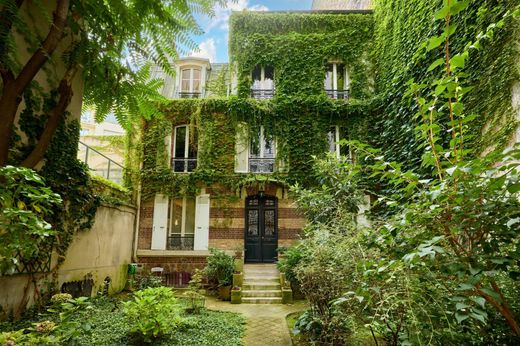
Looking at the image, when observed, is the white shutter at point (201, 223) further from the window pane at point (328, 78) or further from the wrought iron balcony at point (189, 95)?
the window pane at point (328, 78)

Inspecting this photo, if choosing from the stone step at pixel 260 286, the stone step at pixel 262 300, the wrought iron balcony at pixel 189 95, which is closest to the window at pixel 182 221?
the stone step at pixel 260 286

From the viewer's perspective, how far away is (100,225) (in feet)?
29.2

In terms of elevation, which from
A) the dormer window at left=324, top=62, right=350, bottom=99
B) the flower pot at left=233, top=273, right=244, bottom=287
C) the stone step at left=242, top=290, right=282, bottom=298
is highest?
the dormer window at left=324, top=62, right=350, bottom=99

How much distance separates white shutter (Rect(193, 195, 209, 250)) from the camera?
11.8m

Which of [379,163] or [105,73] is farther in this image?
[105,73]

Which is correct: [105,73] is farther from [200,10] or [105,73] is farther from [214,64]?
[214,64]

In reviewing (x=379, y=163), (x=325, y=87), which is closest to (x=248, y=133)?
(x=325, y=87)

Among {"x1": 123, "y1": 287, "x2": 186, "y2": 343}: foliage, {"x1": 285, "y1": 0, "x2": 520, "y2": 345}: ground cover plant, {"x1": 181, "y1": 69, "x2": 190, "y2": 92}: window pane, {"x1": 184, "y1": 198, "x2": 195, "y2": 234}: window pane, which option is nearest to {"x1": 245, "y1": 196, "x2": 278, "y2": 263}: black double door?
{"x1": 184, "y1": 198, "x2": 195, "y2": 234}: window pane

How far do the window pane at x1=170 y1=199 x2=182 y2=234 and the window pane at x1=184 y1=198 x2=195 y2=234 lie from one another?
28 centimetres

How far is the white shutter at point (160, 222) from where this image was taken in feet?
39.1

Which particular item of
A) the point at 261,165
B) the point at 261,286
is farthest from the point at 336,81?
the point at 261,286

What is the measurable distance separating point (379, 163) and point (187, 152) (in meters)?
11.5

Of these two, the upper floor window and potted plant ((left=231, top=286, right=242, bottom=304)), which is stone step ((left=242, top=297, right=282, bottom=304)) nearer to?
potted plant ((left=231, top=286, right=242, bottom=304))

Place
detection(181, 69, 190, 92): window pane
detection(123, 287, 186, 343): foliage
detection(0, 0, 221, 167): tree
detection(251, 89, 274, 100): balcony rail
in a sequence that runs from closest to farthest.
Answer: detection(0, 0, 221, 167): tree
detection(123, 287, 186, 343): foliage
detection(251, 89, 274, 100): balcony rail
detection(181, 69, 190, 92): window pane
